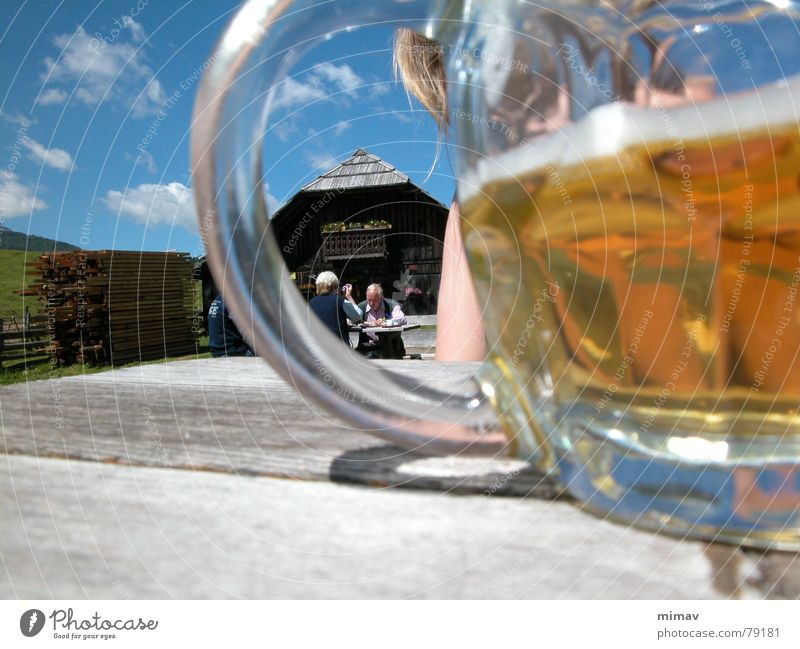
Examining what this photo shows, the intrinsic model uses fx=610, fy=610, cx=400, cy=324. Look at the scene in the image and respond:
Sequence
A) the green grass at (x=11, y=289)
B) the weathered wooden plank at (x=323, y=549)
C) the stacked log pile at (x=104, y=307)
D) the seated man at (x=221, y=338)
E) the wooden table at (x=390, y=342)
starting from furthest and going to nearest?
the green grass at (x=11, y=289) < the stacked log pile at (x=104, y=307) < the wooden table at (x=390, y=342) < the seated man at (x=221, y=338) < the weathered wooden plank at (x=323, y=549)

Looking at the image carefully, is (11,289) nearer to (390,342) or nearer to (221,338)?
(390,342)

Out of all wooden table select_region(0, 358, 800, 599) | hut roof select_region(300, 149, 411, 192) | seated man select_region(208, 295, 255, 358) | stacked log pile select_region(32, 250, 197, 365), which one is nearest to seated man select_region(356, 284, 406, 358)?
seated man select_region(208, 295, 255, 358)

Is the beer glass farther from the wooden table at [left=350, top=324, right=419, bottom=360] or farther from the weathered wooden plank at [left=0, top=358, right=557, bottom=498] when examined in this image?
the wooden table at [left=350, top=324, right=419, bottom=360]

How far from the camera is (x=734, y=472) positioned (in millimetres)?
238

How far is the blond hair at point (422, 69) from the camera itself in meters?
0.47

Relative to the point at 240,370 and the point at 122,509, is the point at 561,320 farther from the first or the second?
the point at 240,370

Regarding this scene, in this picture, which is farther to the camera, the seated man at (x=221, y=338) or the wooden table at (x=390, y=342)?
the wooden table at (x=390, y=342)

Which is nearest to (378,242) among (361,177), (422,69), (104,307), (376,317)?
(361,177)

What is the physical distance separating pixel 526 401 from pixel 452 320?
500 mm

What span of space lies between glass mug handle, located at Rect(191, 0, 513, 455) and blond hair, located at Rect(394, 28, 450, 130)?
212 mm

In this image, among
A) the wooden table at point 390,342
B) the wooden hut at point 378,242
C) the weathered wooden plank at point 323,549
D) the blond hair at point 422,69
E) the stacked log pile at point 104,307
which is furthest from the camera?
the wooden hut at point 378,242

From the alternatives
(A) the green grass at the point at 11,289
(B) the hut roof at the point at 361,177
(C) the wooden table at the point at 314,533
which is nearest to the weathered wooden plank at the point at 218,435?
(C) the wooden table at the point at 314,533

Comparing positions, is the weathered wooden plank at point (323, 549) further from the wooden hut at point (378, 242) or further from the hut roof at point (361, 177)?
the wooden hut at point (378, 242)

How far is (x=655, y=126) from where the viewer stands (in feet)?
0.83
